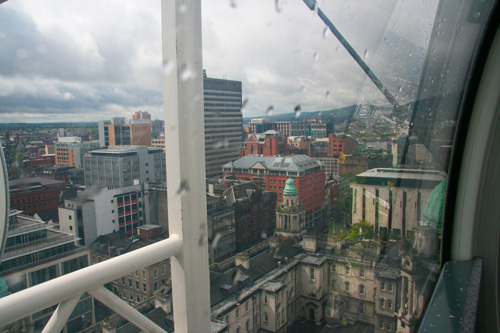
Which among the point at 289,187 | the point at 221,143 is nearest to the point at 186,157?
the point at 221,143

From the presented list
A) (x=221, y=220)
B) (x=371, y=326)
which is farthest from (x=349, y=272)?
(x=221, y=220)

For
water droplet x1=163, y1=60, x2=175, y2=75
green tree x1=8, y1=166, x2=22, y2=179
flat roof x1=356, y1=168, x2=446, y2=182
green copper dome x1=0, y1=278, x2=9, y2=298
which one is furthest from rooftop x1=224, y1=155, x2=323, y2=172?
green copper dome x1=0, y1=278, x2=9, y2=298

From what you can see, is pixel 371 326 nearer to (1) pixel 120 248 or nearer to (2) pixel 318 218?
(2) pixel 318 218

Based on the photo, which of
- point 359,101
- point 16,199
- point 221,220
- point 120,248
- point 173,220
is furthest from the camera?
point 359,101

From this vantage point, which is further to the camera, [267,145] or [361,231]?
[361,231]

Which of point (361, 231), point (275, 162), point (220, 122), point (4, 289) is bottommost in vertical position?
point (361, 231)

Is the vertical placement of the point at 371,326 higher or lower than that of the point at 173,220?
lower

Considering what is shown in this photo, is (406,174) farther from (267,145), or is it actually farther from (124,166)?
(124,166)

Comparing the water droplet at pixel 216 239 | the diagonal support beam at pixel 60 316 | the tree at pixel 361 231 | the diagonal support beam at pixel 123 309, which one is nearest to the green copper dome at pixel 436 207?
the tree at pixel 361 231
